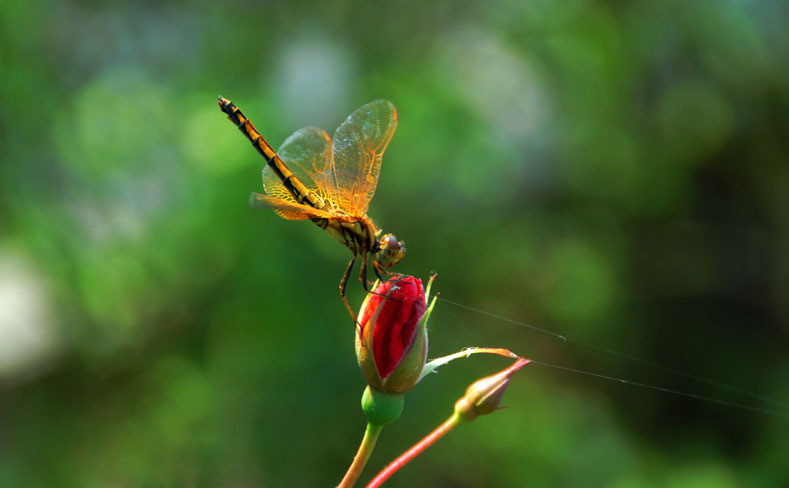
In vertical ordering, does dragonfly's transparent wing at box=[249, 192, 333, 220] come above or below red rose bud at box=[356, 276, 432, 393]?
above

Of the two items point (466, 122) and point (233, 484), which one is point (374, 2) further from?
point (233, 484)

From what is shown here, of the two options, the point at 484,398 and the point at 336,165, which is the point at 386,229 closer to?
the point at 336,165

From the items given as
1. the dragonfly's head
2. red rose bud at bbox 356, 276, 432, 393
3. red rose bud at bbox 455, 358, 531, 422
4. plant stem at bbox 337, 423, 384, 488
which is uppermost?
the dragonfly's head

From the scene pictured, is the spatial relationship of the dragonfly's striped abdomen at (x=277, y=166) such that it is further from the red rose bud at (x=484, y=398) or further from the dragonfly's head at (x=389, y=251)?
the red rose bud at (x=484, y=398)

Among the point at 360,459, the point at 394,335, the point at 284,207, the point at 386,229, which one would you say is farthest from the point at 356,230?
the point at 386,229

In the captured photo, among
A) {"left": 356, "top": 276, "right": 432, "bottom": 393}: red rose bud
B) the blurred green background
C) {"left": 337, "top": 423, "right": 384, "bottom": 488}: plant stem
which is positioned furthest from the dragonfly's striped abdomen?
the blurred green background

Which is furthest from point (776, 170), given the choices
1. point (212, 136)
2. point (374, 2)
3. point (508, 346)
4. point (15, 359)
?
point (15, 359)

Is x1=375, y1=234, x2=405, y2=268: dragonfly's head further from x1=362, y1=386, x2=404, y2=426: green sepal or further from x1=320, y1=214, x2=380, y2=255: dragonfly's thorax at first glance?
x1=362, y1=386, x2=404, y2=426: green sepal
